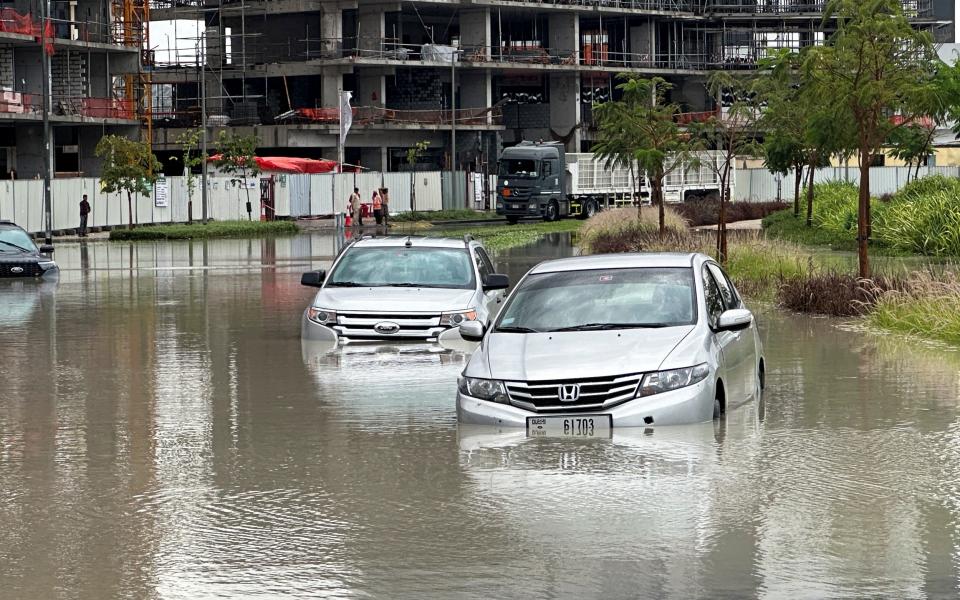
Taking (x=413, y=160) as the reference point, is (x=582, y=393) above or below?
below

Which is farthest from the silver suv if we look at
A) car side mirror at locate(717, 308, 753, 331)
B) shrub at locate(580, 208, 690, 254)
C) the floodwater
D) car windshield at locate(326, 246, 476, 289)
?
shrub at locate(580, 208, 690, 254)

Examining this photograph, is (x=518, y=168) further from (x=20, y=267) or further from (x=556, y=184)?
(x=20, y=267)

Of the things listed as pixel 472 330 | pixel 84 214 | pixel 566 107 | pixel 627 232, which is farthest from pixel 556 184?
pixel 472 330

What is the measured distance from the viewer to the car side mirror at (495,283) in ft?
66.5

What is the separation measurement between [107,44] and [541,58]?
33.4 m

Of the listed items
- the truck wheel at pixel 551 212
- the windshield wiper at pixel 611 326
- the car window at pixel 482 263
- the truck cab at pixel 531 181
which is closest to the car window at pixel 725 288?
the windshield wiper at pixel 611 326

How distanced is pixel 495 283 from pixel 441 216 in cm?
6396

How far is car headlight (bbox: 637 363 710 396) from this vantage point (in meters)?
12.3

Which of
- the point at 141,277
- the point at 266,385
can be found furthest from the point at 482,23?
the point at 266,385

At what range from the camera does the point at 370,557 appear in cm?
873

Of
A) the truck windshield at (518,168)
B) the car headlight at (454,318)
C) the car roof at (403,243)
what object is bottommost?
the car headlight at (454,318)

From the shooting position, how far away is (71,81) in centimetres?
8281

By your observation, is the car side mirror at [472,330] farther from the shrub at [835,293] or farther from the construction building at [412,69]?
→ the construction building at [412,69]

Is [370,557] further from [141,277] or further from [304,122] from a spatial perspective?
[304,122]
